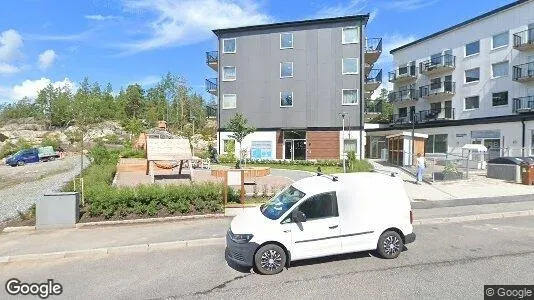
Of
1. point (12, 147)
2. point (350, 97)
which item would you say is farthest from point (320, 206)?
point (12, 147)

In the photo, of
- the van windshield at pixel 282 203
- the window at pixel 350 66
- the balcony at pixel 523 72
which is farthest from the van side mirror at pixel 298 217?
the balcony at pixel 523 72

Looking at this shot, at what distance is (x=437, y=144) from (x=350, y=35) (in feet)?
47.6

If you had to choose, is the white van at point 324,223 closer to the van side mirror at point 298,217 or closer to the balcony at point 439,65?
the van side mirror at point 298,217

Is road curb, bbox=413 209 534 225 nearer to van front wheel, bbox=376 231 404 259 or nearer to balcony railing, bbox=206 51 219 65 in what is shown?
van front wheel, bbox=376 231 404 259

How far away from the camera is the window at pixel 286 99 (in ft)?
117

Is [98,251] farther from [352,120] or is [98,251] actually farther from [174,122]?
[174,122]

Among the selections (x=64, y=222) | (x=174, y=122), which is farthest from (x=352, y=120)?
(x=174, y=122)

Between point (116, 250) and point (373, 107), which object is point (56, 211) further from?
point (373, 107)

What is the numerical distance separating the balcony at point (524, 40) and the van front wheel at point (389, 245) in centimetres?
3275

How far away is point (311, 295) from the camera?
563 centimetres

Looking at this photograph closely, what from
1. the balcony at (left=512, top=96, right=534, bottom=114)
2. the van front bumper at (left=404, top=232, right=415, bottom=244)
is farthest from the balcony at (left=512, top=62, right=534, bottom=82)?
the van front bumper at (left=404, top=232, right=415, bottom=244)

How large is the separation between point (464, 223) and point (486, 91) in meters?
30.5

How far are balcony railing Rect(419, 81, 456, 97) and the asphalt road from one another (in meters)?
34.9

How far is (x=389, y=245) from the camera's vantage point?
7324 millimetres
